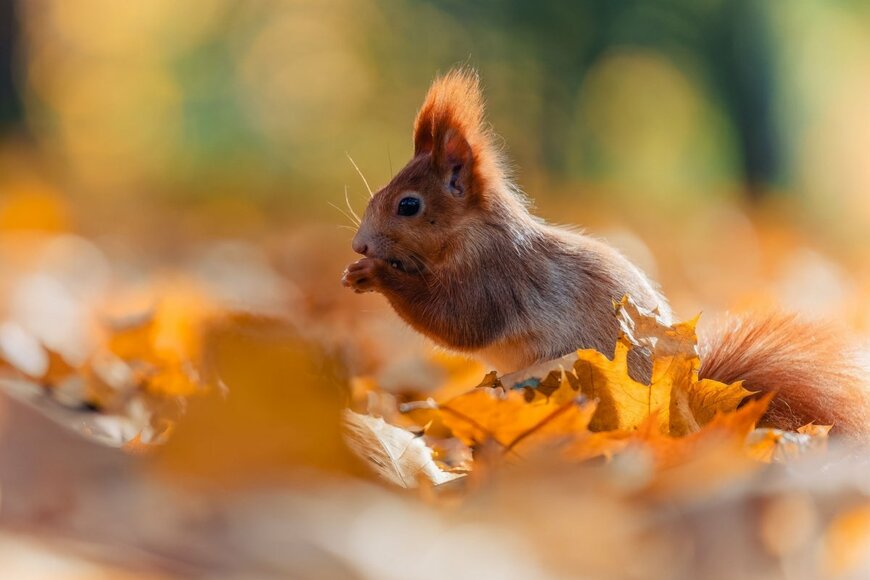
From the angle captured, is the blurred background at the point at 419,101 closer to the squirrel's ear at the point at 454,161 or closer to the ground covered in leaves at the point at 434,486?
the squirrel's ear at the point at 454,161

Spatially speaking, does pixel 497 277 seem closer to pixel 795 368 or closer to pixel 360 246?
pixel 360 246

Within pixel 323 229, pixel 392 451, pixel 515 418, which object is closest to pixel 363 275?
pixel 392 451

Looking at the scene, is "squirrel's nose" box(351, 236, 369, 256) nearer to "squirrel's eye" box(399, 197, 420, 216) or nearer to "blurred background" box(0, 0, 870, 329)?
"squirrel's eye" box(399, 197, 420, 216)

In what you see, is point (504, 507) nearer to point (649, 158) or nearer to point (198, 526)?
point (198, 526)

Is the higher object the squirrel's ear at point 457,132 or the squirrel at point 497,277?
the squirrel's ear at point 457,132

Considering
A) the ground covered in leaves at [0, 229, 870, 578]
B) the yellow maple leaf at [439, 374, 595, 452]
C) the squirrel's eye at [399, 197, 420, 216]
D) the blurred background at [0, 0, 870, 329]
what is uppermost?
the blurred background at [0, 0, 870, 329]

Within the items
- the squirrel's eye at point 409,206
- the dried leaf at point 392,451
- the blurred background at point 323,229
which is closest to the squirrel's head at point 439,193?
the squirrel's eye at point 409,206

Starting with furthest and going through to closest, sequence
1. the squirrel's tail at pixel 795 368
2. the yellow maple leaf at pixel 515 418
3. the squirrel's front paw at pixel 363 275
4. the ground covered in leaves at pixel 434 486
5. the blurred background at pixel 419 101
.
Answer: the blurred background at pixel 419 101 < the squirrel's front paw at pixel 363 275 < the squirrel's tail at pixel 795 368 < the yellow maple leaf at pixel 515 418 < the ground covered in leaves at pixel 434 486

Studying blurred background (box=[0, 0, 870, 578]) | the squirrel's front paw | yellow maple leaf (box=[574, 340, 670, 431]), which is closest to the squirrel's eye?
the squirrel's front paw
